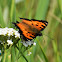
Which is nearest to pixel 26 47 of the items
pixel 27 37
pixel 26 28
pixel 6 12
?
pixel 27 37

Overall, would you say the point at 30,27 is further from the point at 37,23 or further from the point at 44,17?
the point at 44,17

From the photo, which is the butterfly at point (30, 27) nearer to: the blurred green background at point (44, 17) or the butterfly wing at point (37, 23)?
the butterfly wing at point (37, 23)

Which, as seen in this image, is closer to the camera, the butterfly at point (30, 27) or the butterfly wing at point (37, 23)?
→ the butterfly at point (30, 27)

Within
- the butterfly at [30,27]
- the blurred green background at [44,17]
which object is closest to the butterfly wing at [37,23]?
the butterfly at [30,27]

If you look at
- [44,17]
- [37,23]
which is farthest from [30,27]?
[44,17]

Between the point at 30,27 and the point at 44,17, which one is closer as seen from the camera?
the point at 30,27

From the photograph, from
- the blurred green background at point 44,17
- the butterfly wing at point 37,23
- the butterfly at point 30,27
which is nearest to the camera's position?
the butterfly at point 30,27

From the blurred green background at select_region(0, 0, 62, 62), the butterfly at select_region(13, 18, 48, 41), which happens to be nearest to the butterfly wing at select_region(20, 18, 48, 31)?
the butterfly at select_region(13, 18, 48, 41)

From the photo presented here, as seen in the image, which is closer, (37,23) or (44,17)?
(37,23)

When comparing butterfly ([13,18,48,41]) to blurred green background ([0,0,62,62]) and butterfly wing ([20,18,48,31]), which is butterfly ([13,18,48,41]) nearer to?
butterfly wing ([20,18,48,31])
